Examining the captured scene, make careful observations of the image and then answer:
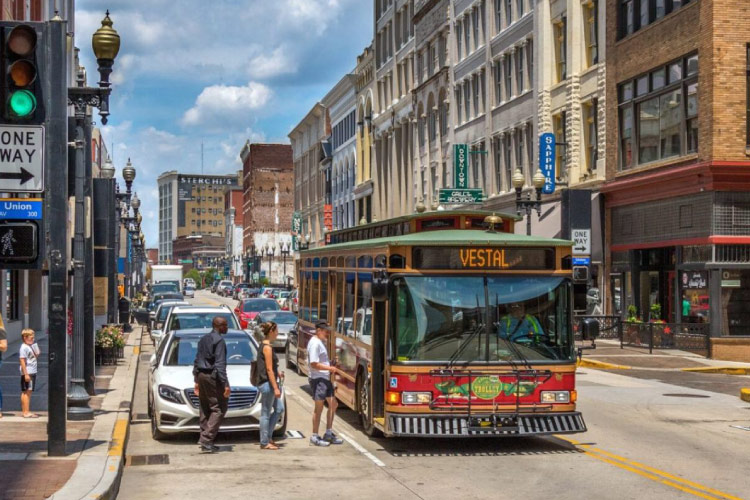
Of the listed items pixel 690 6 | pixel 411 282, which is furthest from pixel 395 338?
pixel 690 6

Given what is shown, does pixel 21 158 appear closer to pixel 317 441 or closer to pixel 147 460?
pixel 147 460

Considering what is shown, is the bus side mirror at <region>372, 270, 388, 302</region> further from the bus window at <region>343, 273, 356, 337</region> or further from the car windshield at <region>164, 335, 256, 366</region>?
the car windshield at <region>164, 335, 256, 366</region>

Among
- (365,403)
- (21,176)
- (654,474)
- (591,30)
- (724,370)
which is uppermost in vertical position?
(591,30)

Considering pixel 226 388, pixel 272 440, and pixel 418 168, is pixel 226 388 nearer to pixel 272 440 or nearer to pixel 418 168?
pixel 272 440

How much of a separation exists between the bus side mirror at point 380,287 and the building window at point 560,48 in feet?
102

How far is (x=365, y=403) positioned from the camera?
16141mm

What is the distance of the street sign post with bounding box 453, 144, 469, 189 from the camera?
2157 inches

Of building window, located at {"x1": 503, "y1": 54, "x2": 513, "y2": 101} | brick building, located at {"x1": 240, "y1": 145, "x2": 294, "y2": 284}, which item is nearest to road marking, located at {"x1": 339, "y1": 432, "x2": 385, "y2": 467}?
building window, located at {"x1": 503, "y1": 54, "x2": 513, "y2": 101}

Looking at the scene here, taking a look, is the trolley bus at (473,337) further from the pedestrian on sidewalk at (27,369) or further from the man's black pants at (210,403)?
the pedestrian on sidewalk at (27,369)

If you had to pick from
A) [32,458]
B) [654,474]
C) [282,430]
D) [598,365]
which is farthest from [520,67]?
[32,458]

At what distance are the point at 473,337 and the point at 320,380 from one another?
7.75 ft

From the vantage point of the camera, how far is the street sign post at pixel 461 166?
54.8m

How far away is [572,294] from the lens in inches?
583

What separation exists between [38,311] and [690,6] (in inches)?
1106
